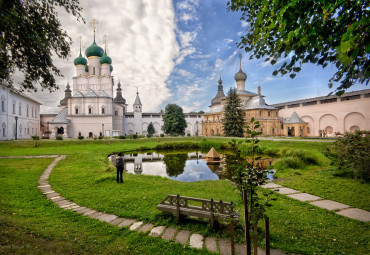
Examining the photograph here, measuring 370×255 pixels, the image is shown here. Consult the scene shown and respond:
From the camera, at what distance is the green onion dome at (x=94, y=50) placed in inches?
1477

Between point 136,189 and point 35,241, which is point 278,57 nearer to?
point 35,241

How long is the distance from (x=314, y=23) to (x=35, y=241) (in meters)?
5.45

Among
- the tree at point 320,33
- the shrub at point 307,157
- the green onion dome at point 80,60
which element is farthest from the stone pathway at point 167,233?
the green onion dome at point 80,60

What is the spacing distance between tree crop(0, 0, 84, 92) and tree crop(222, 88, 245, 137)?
2637cm

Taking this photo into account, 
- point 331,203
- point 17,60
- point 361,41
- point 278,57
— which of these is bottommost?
point 331,203

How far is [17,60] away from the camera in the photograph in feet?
15.2

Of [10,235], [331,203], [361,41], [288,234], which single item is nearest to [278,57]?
[361,41]

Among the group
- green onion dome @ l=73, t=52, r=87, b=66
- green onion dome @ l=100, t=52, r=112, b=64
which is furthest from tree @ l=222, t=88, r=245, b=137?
green onion dome @ l=73, t=52, r=87, b=66

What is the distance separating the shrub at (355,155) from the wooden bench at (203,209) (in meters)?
6.22

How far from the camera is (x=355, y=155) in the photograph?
673 centimetres

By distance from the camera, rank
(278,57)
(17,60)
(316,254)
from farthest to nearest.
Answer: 1. (17,60)
2. (278,57)
3. (316,254)

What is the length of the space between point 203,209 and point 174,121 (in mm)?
34768

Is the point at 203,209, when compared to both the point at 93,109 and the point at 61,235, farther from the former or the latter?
the point at 93,109

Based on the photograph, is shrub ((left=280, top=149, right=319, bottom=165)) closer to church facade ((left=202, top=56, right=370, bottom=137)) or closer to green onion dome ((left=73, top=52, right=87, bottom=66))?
church facade ((left=202, top=56, right=370, bottom=137))
